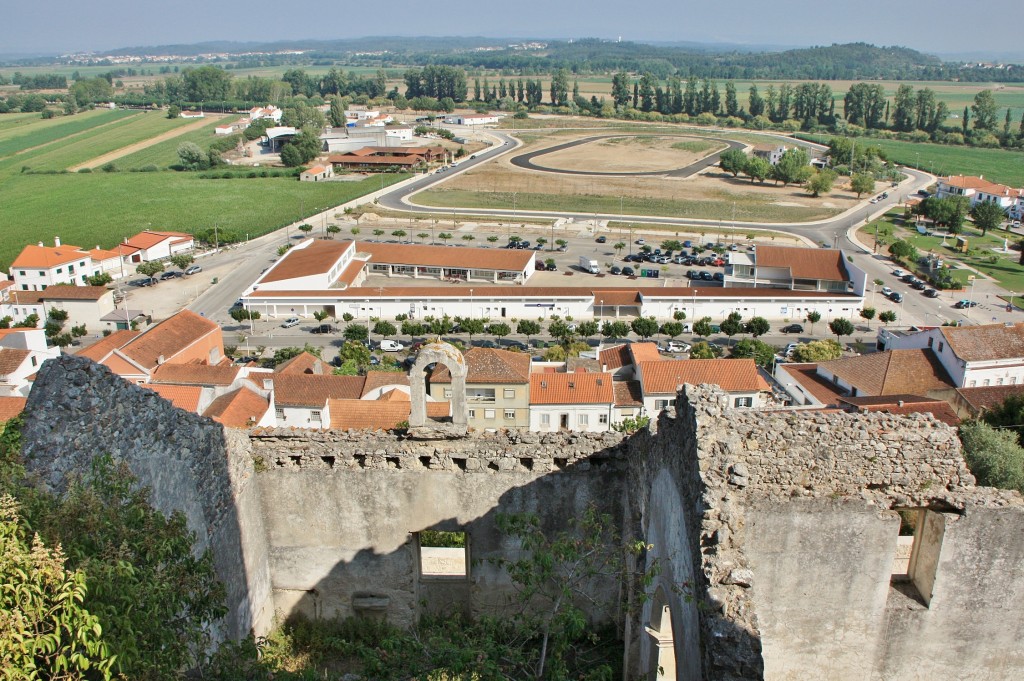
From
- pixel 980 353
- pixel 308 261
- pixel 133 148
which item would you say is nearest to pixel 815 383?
pixel 980 353

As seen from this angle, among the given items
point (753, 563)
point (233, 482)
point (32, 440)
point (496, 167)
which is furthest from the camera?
point (496, 167)

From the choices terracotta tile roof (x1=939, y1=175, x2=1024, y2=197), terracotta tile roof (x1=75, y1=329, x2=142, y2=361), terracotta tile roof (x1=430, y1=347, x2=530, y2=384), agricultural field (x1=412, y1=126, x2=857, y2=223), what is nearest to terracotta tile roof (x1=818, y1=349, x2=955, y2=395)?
terracotta tile roof (x1=430, y1=347, x2=530, y2=384)

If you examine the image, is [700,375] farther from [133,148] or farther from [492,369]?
[133,148]

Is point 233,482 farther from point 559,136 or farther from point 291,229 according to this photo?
point 559,136

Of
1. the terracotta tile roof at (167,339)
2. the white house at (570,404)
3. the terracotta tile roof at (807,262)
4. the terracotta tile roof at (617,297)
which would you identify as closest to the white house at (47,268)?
the terracotta tile roof at (167,339)

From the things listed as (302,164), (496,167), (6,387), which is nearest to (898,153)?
(496,167)
